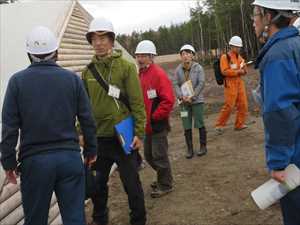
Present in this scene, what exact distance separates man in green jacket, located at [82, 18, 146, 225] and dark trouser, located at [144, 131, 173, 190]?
1.25m

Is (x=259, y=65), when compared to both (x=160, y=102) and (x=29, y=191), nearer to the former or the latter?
(x=29, y=191)

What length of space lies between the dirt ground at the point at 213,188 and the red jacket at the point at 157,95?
1047 mm

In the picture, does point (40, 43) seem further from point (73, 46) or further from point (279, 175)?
point (73, 46)

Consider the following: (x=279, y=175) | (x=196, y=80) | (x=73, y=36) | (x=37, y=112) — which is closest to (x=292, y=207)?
(x=279, y=175)

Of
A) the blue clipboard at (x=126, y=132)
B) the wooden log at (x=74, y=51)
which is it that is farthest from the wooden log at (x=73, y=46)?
the blue clipboard at (x=126, y=132)

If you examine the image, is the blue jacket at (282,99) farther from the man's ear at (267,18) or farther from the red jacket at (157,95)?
the red jacket at (157,95)

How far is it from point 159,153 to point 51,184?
2.56 meters

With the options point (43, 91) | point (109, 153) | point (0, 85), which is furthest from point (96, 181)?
point (0, 85)

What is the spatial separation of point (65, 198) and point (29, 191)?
30 centimetres

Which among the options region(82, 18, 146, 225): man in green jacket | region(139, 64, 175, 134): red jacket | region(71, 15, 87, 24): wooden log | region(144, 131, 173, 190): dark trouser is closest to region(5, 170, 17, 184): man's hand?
region(82, 18, 146, 225): man in green jacket

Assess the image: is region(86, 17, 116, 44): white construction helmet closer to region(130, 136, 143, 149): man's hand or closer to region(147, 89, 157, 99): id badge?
region(130, 136, 143, 149): man's hand

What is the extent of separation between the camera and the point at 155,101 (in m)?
5.82

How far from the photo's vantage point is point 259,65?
115 inches

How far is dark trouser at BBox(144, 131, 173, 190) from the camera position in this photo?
233 inches
